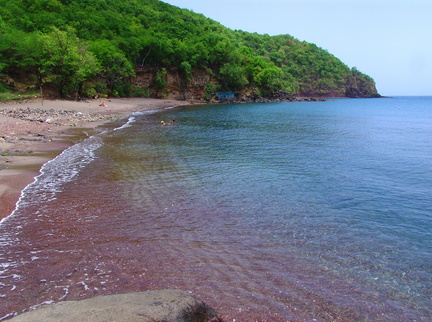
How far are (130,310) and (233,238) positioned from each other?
4.62 meters

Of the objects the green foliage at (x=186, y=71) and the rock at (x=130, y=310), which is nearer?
the rock at (x=130, y=310)

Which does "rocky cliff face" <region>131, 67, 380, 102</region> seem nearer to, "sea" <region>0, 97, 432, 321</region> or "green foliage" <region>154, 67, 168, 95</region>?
"green foliage" <region>154, 67, 168, 95</region>

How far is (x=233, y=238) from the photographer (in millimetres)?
8047

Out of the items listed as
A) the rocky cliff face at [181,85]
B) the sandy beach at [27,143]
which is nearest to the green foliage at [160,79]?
the rocky cliff face at [181,85]

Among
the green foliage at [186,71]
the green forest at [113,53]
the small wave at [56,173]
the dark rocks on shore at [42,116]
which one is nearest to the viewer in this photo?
the small wave at [56,173]

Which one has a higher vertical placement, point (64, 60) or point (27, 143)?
point (64, 60)

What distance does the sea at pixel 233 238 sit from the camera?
573cm

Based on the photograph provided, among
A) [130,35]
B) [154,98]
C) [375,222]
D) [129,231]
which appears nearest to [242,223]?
[129,231]

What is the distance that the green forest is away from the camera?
48.2m

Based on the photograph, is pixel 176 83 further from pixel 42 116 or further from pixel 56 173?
pixel 56 173

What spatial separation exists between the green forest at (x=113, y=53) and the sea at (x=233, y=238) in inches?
1581

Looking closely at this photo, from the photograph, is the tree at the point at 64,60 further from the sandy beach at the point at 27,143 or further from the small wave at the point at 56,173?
the small wave at the point at 56,173

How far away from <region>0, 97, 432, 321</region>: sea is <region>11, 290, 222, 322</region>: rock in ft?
4.59

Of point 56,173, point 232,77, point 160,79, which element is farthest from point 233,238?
point 232,77
